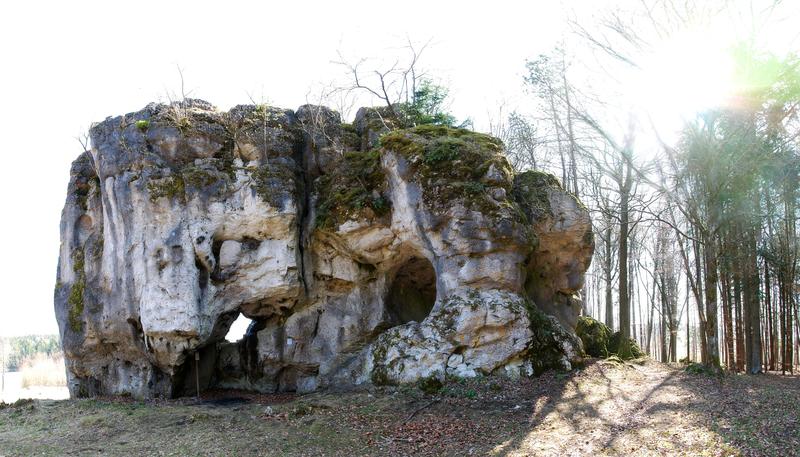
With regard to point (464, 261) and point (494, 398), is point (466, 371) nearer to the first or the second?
point (494, 398)

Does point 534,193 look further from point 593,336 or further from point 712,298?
point 593,336

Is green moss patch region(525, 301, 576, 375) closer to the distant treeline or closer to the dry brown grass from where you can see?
the dry brown grass

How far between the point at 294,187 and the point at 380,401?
6.05m

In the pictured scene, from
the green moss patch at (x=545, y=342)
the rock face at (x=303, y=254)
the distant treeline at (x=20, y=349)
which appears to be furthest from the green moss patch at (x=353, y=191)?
the distant treeline at (x=20, y=349)

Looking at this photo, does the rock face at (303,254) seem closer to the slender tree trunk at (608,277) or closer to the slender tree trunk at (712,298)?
the slender tree trunk at (712,298)

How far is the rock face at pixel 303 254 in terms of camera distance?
13.0 m

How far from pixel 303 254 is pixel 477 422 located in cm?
697

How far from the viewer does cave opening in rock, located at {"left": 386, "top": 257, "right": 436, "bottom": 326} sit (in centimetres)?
1555

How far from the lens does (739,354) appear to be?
16344 millimetres

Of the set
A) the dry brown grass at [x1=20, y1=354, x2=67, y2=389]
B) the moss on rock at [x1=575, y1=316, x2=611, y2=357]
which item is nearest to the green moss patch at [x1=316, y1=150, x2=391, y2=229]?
the moss on rock at [x1=575, y1=316, x2=611, y2=357]

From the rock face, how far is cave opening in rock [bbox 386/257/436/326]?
0.15ft

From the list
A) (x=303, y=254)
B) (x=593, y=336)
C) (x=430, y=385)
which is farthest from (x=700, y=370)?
(x=303, y=254)

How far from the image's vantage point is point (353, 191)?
14.7m

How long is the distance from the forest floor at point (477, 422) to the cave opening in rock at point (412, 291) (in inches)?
131
